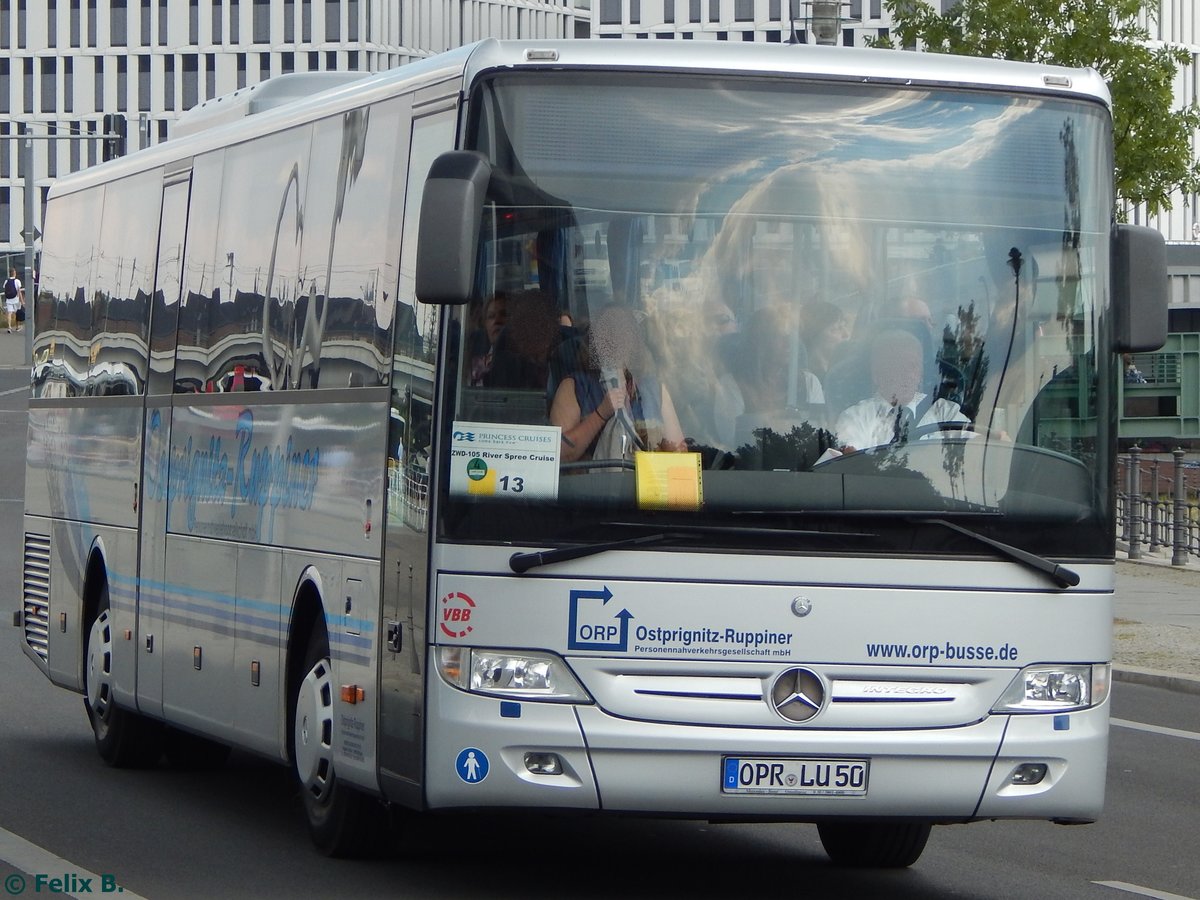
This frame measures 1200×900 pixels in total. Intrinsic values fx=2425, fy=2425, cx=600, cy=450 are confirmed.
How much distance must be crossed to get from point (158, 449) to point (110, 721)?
1.64m

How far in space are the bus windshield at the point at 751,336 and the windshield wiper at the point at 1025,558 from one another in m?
0.02

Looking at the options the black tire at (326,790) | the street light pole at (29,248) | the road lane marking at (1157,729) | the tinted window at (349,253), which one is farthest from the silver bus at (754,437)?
the street light pole at (29,248)

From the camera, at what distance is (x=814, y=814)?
311 inches

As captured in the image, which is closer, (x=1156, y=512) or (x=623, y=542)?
(x=623, y=542)

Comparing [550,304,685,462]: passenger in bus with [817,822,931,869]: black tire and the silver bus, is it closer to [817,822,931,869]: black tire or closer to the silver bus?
the silver bus

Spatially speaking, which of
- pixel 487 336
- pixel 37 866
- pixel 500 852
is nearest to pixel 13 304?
pixel 500 852

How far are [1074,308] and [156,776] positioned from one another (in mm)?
5944

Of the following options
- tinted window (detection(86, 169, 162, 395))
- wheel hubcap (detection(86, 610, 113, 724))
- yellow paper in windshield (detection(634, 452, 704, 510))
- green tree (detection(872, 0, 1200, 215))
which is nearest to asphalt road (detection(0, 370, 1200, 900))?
wheel hubcap (detection(86, 610, 113, 724))

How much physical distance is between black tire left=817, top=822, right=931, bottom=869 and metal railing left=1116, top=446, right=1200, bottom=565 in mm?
18685

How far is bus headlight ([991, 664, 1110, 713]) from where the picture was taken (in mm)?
8039

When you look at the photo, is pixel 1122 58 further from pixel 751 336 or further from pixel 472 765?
pixel 472 765

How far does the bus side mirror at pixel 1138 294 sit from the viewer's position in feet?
27.1

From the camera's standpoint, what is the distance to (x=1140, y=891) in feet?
29.9

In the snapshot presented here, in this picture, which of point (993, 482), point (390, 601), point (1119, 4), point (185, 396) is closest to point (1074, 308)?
point (993, 482)
